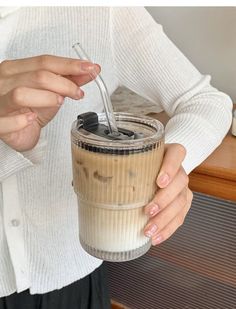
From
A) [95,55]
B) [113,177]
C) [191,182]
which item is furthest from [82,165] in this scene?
[191,182]

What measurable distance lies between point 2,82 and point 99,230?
0.19 m

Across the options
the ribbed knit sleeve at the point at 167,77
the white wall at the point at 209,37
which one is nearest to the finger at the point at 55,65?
the ribbed knit sleeve at the point at 167,77

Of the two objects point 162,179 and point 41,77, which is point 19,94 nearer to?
point 41,77

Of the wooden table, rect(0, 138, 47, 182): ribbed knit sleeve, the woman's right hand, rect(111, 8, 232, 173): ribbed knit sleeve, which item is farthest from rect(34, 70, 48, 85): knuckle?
the wooden table

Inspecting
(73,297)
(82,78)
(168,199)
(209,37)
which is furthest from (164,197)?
(209,37)

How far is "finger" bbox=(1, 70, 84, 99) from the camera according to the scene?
440 millimetres

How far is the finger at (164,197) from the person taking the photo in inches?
19.8

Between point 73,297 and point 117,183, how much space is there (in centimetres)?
40

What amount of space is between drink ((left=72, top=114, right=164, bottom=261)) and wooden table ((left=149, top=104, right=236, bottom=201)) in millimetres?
276

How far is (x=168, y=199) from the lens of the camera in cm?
51

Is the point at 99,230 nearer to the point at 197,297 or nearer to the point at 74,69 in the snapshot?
the point at 74,69

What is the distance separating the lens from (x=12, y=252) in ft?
2.20

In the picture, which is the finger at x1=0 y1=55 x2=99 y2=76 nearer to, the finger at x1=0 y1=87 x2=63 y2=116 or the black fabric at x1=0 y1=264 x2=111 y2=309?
the finger at x1=0 y1=87 x2=63 y2=116

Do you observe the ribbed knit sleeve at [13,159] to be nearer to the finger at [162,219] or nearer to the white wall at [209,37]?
the finger at [162,219]
